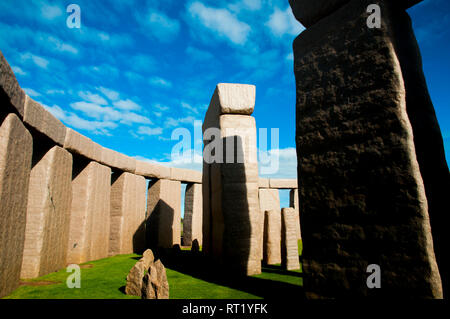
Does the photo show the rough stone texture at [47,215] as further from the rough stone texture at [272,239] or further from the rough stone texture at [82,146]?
the rough stone texture at [272,239]

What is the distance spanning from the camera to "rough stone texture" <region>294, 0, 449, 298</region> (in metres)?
1.71

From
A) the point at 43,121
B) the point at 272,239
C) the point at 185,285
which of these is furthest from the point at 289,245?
the point at 43,121

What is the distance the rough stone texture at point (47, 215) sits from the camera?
4.57m

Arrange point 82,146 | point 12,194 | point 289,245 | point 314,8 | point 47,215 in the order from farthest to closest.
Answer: point 82,146 < point 289,245 < point 47,215 < point 12,194 < point 314,8

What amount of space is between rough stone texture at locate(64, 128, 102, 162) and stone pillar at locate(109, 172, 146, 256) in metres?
1.48

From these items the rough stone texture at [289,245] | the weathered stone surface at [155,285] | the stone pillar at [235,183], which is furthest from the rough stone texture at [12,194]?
the rough stone texture at [289,245]

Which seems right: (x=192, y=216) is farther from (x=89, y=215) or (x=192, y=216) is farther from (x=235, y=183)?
(x=235, y=183)

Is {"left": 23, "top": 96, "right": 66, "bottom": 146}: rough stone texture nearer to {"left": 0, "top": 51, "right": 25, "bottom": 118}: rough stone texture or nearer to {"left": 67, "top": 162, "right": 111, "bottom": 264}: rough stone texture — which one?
{"left": 0, "top": 51, "right": 25, "bottom": 118}: rough stone texture

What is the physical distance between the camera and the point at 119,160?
8.02m

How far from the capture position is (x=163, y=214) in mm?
9625

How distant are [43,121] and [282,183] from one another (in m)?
10.1

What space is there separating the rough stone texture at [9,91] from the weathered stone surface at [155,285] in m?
2.56
